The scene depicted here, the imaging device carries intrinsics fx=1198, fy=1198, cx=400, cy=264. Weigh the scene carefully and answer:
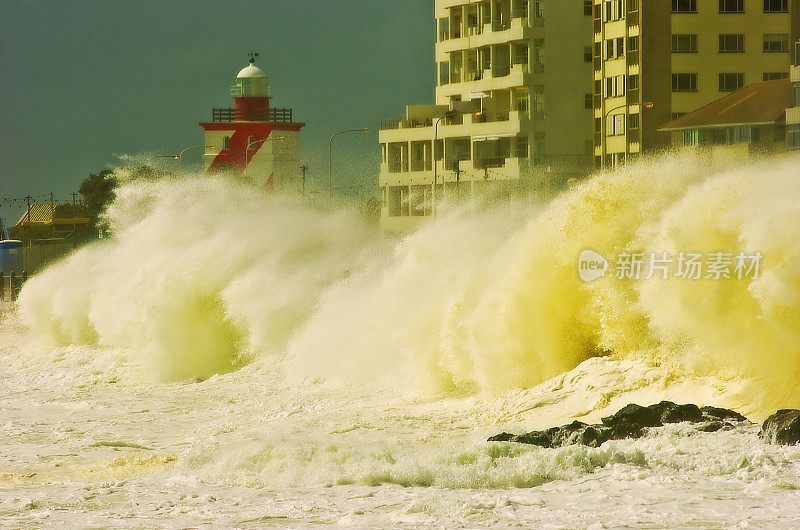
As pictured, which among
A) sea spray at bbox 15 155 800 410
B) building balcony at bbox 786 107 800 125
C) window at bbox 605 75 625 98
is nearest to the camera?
sea spray at bbox 15 155 800 410

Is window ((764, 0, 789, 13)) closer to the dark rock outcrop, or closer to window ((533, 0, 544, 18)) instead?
window ((533, 0, 544, 18))

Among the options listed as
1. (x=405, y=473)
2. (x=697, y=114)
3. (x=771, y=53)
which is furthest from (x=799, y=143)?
(x=405, y=473)

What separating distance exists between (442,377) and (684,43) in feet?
119

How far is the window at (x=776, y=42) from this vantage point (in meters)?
51.1

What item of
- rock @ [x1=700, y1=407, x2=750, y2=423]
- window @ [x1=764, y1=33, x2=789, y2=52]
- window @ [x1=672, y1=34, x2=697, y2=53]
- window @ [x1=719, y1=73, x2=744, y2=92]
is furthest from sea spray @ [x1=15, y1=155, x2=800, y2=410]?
window @ [x1=764, y1=33, x2=789, y2=52]

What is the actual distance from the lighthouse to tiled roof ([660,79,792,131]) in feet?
131

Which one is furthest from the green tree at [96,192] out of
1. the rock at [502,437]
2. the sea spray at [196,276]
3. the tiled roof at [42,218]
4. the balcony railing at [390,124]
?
the rock at [502,437]

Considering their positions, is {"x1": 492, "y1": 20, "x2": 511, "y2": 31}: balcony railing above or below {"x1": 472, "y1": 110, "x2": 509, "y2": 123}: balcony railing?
above

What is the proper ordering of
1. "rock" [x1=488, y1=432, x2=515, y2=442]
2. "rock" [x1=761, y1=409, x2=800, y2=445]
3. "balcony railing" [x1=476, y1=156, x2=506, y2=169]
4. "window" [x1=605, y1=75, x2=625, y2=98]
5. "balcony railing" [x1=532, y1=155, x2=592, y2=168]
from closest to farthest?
"rock" [x1=761, y1=409, x2=800, y2=445] → "rock" [x1=488, y1=432, x2=515, y2=442] → "window" [x1=605, y1=75, x2=625, y2=98] → "balcony railing" [x1=532, y1=155, x2=592, y2=168] → "balcony railing" [x1=476, y1=156, x2=506, y2=169]

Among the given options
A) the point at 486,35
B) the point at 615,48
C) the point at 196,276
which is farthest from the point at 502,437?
the point at 486,35

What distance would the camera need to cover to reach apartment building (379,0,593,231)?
5372cm

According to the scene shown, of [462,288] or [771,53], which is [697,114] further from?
[462,288]

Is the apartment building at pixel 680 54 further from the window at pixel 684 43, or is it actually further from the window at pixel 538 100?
the window at pixel 538 100

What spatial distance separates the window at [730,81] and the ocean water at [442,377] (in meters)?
27.4
